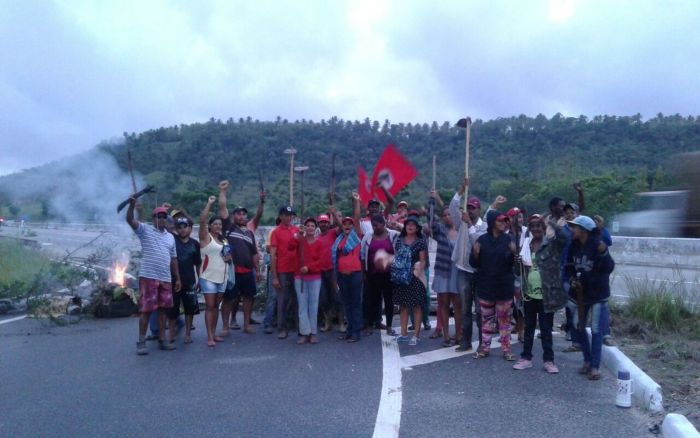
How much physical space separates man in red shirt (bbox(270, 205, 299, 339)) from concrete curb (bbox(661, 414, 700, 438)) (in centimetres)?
490

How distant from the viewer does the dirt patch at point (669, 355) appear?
546 centimetres

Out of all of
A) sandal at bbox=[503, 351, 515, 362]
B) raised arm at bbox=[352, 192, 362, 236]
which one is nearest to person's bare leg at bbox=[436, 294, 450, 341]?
sandal at bbox=[503, 351, 515, 362]

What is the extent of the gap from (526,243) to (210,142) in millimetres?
43601

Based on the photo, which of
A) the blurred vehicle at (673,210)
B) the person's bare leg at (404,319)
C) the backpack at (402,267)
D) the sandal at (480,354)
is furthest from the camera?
the blurred vehicle at (673,210)

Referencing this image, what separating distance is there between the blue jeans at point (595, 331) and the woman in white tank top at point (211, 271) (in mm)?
→ 4494

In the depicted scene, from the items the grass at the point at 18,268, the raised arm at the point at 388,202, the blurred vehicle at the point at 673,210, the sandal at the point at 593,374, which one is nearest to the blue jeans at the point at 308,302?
the raised arm at the point at 388,202

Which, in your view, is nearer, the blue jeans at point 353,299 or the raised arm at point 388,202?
the blue jeans at point 353,299

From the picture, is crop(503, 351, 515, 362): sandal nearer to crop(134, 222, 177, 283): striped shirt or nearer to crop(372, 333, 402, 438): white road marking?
crop(372, 333, 402, 438): white road marking

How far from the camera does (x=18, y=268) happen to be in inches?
516

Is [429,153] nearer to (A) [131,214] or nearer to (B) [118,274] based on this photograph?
(B) [118,274]

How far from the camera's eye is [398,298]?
8000 mm

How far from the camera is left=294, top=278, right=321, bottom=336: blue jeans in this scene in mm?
8078

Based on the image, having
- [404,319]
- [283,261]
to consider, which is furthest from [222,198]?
[404,319]

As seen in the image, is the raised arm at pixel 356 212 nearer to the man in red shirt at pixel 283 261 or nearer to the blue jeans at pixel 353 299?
the blue jeans at pixel 353 299
